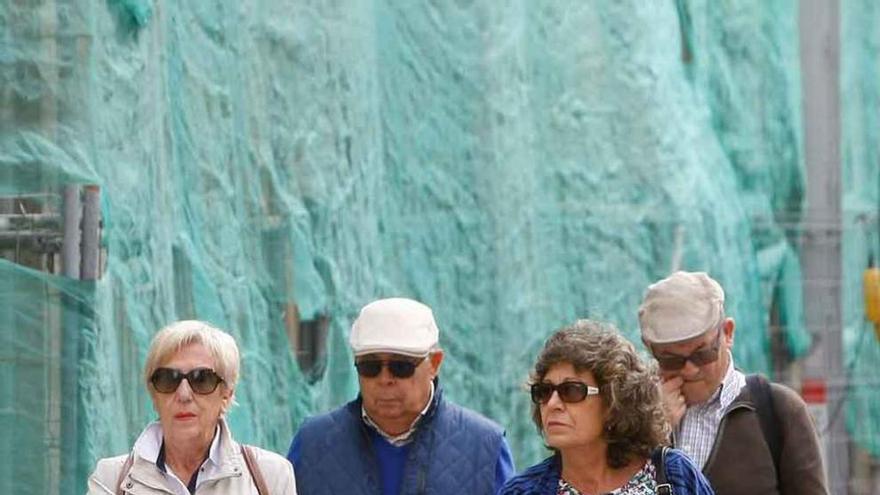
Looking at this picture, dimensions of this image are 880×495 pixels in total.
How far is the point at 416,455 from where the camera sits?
224 inches

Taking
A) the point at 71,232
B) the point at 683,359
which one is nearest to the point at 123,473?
the point at 683,359

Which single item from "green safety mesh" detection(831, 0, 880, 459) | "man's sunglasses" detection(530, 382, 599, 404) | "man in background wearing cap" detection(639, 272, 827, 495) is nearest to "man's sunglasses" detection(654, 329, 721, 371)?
"man in background wearing cap" detection(639, 272, 827, 495)

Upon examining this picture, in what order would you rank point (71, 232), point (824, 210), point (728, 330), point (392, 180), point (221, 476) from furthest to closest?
point (824, 210), point (392, 180), point (71, 232), point (728, 330), point (221, 476)

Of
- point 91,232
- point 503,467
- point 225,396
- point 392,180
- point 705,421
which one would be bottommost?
point 503,467

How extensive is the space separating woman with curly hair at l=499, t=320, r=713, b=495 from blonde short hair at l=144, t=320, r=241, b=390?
2.35 feet

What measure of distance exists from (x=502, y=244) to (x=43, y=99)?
299 cm

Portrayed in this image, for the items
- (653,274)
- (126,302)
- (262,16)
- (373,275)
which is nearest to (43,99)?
(126,302)

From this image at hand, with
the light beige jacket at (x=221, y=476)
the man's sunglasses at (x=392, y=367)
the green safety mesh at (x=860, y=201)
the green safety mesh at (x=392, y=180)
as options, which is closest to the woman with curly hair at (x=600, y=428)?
the light beige jacket at (x=221, y=476)

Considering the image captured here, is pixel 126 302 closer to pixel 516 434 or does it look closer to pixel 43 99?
pixel 43 99

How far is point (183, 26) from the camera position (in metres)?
7.54

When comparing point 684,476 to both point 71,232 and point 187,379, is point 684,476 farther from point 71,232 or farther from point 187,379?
point 71,232

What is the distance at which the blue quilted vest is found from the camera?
5664 millimetres

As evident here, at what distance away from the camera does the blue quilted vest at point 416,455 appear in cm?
566

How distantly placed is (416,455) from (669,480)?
91cm
